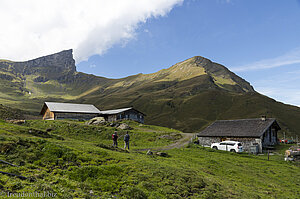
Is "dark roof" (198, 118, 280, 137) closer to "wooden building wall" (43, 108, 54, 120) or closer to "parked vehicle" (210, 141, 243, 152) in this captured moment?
"parked vehicle" (210, 141, 243, 152)

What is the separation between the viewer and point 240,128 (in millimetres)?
42125

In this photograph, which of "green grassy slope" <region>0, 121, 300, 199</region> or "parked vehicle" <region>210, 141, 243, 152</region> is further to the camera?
"parked vehicle" <region>210, 141, 243, 152</region>

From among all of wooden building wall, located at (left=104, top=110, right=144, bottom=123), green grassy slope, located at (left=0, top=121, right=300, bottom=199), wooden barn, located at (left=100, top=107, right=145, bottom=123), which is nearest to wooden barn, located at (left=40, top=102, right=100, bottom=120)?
wooden barn, located at (left=100, top=107, right=145, bottom=123)

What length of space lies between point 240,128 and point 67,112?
56.7 meters

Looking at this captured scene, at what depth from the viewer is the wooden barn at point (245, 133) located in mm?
38562

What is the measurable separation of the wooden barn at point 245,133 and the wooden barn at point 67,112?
46.1 m

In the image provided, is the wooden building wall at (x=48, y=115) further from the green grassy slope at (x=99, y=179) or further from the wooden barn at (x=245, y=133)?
the green grassy slope at (x=99, y=179)

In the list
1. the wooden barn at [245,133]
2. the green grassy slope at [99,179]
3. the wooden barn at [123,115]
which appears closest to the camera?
the green grassy slope at [99,179]

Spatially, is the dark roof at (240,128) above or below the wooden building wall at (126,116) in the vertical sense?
below

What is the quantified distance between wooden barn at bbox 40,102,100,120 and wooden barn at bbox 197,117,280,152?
46.1 meters

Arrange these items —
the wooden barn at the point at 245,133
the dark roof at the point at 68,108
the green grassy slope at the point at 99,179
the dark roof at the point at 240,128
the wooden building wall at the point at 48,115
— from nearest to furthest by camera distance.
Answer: the green grassy slope at the point at 99,179 < the wooden barn at the point at 245,133 < the dark roof at the point at 240,128 < the wooden building wall at the point at 48,115 < the dark roof at the point at 68,108

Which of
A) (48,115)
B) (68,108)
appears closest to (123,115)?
(68,108)

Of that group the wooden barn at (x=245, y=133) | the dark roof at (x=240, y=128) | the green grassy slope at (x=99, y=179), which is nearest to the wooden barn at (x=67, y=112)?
the wooden barn at (x=245, y=133)

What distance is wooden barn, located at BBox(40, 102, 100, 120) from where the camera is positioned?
66.9m
